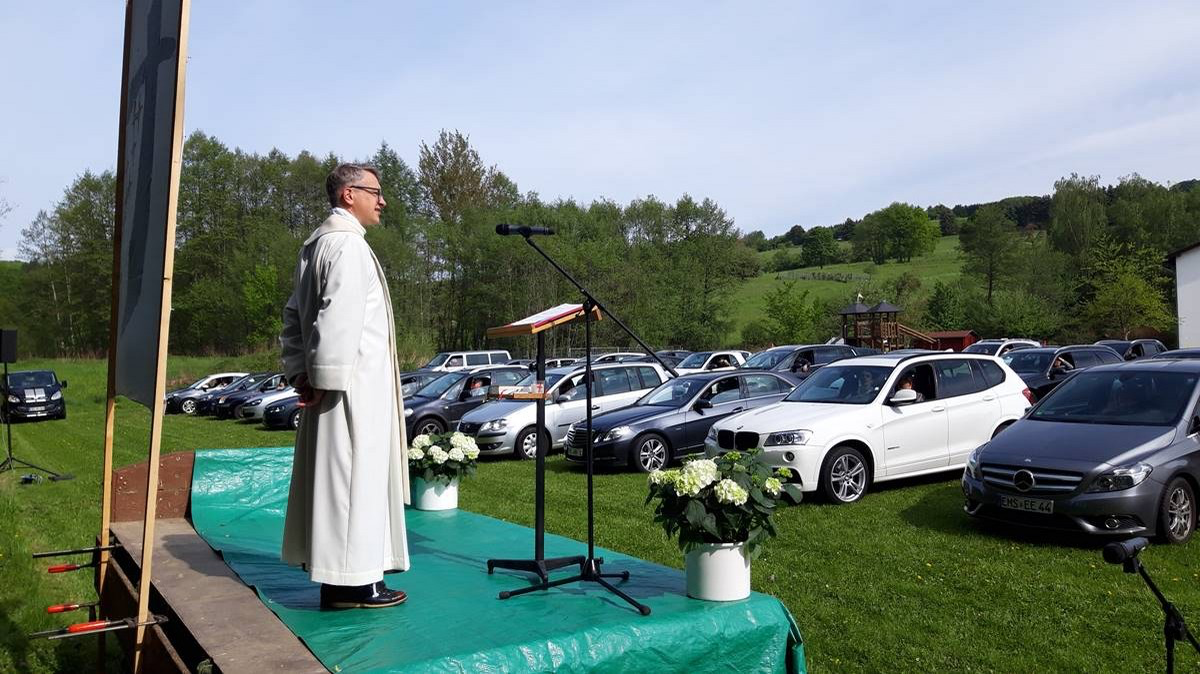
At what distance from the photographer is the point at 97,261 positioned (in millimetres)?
62188

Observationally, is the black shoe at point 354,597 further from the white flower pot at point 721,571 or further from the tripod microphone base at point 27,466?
the tripod microphone base at point 27,466

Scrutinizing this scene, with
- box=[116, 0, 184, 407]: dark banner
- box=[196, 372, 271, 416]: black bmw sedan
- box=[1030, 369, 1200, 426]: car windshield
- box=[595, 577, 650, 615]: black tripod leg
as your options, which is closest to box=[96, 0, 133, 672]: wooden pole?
box=[116, 0, 184, 407]: dark banner

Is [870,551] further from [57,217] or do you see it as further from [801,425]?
[57,217]

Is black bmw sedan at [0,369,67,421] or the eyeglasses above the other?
the eyeglasses

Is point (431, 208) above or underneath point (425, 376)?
above

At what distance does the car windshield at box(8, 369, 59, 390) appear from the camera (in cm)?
3038

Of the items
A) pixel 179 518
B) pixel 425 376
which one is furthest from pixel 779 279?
pixel 179 518

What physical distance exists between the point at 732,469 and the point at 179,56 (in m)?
3.09

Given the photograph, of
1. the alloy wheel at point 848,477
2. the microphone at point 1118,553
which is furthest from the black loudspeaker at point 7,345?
the microphone at point 1118,553

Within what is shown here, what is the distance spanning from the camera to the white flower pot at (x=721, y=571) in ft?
14.0

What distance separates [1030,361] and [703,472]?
17380mm

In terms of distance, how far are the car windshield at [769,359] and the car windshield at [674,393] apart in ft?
26.1

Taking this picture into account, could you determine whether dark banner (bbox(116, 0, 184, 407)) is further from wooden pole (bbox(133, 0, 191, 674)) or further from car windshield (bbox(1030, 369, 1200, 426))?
car windshield (bbox(1030, 369, 1200, 426))

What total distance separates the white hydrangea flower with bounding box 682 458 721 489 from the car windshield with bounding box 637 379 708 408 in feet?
31.8
